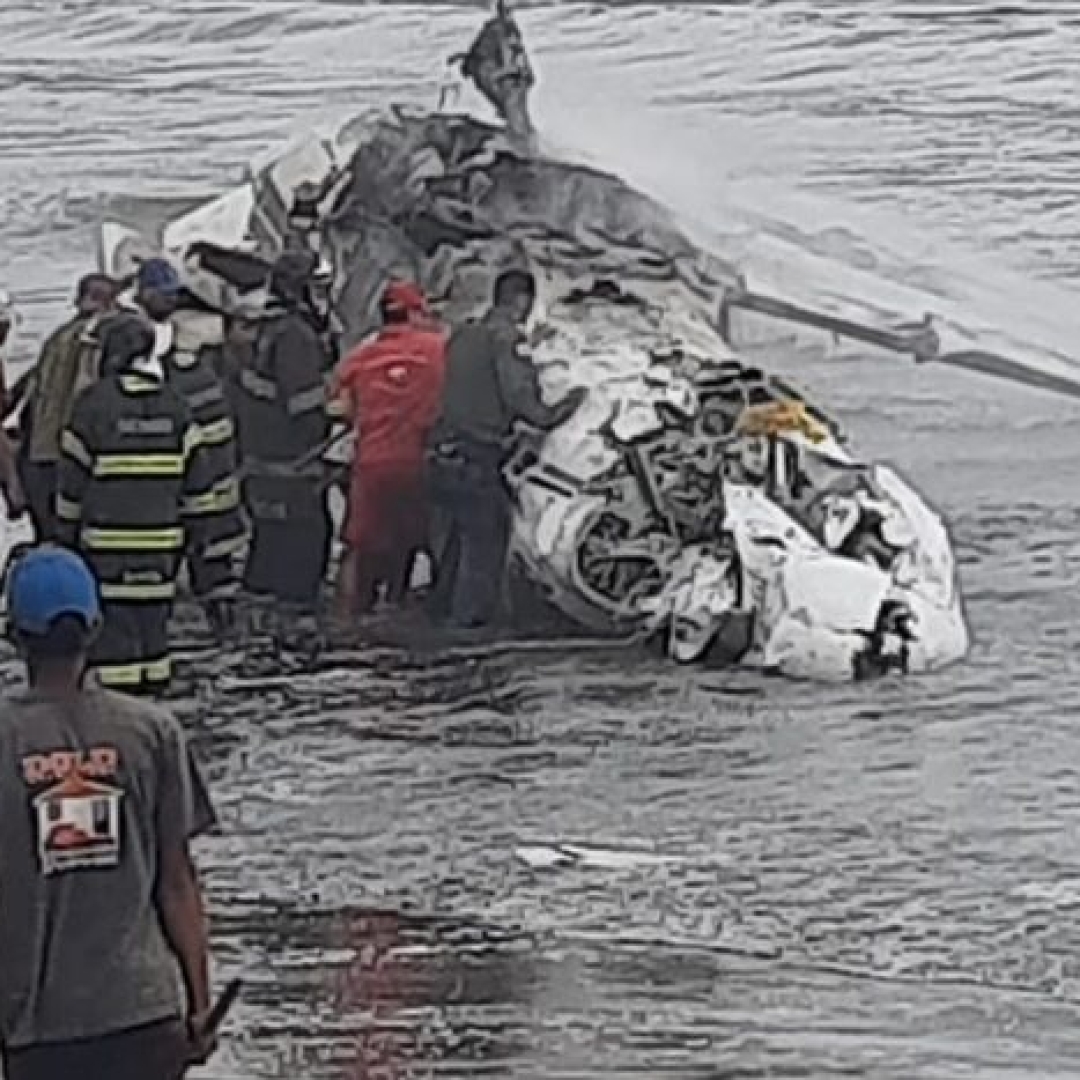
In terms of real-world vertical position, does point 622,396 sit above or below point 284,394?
below

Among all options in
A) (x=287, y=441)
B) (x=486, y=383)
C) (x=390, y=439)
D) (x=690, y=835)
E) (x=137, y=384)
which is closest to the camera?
(x=690, y=835)

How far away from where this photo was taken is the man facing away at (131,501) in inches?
522

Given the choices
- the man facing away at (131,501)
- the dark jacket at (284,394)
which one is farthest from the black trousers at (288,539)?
the man facing away at (131,501)

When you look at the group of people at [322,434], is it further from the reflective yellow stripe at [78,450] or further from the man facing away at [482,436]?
the reflective yellow stripe at [78,450]

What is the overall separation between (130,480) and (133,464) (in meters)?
0.07

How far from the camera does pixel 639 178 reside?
21.7 m

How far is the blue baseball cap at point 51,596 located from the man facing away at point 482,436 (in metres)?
7.86

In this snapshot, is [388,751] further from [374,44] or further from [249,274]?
[374,44]

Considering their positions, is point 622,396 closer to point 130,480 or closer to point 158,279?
point 158,279

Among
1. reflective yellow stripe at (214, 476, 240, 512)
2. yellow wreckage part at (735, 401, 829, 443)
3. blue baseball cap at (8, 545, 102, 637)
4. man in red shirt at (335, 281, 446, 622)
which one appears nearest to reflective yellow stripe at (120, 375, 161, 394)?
reflective yellow stripe at (214, 476, 240, 512)

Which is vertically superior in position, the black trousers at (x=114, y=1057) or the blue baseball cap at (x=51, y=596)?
the blue baseball cap at (x=51, y=596)

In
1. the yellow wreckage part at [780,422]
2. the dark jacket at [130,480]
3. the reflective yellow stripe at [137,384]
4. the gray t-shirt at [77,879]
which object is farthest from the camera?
the yellow wreckage part at [780,422]

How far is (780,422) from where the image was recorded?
1577 centimetres

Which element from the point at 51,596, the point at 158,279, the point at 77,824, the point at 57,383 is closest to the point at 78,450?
the point at 158,279
